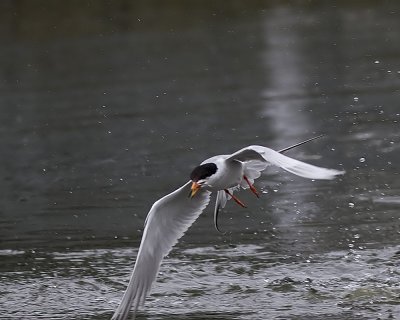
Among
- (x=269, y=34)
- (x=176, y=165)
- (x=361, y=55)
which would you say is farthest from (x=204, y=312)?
(x=269, y=34)

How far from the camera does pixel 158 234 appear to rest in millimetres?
8133

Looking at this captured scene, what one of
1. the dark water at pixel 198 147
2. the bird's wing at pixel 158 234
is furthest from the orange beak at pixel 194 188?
the dark water at pixel 198 147

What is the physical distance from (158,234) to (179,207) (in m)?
0.25

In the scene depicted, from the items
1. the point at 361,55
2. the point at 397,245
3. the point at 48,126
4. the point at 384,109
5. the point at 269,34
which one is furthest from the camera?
the point at 269,34

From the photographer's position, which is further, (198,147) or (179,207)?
(198,147)

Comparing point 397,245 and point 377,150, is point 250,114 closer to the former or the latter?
point 377,150

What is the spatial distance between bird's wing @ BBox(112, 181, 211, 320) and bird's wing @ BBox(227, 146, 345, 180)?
1.54 feet

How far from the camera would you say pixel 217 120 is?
14203mm

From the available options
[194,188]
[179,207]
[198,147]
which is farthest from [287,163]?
[198,147]

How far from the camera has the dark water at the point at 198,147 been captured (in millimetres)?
8750

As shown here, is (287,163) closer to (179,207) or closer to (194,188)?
(194,188)

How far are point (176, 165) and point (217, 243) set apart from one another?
2.75 m

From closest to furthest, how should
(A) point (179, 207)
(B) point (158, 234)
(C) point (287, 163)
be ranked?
1. (C) point (287, 163)
2. (B) point (158, 234)
3. (A) point (179, 207)

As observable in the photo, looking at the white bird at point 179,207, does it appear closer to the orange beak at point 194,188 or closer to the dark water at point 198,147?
the orange beak at point 194,188
